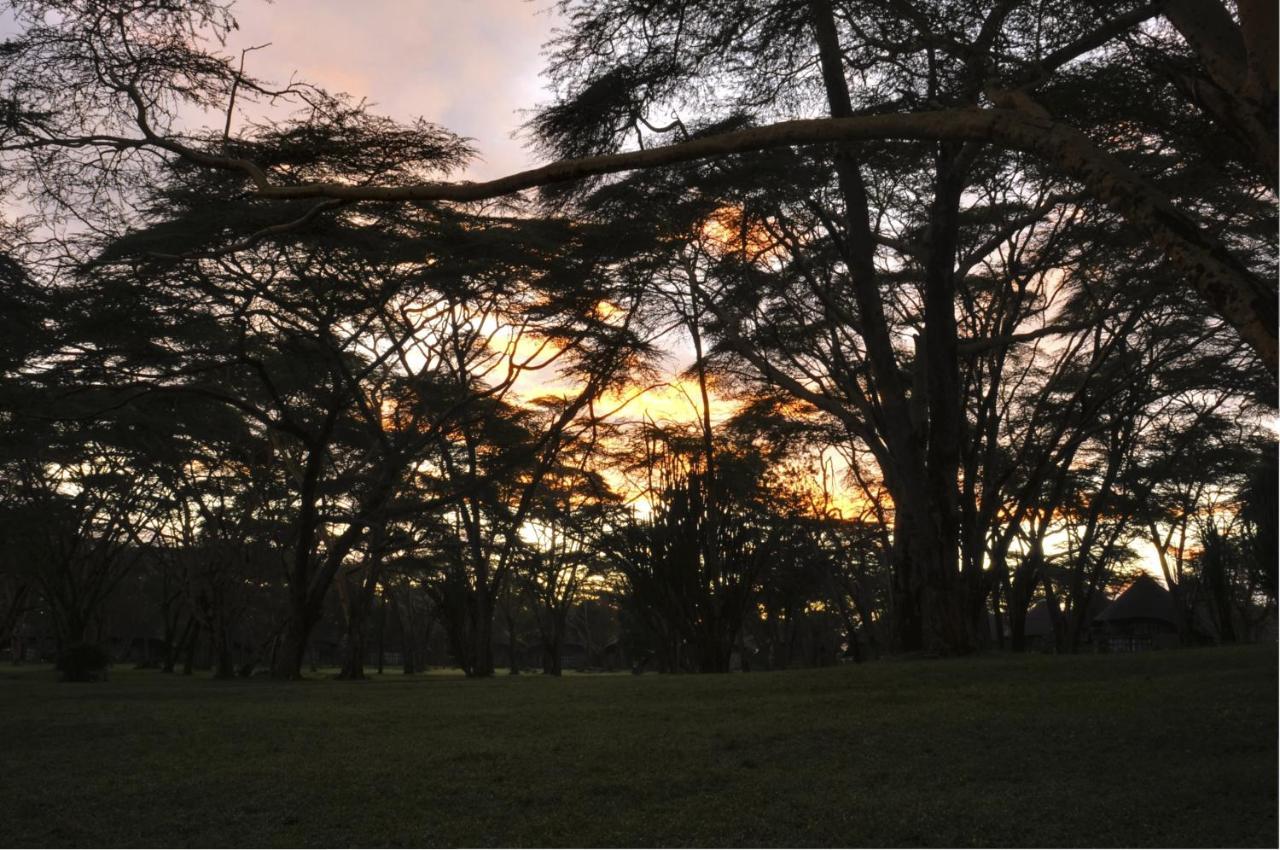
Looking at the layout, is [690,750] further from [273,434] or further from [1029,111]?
[273,434]

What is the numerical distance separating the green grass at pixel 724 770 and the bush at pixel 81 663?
13.0 meters

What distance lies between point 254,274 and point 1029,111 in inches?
442

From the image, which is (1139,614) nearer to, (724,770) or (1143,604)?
(1143,604)

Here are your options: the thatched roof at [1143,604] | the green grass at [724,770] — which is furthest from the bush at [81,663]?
the thatched roof at [1143,604]

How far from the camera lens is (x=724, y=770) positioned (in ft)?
16.2

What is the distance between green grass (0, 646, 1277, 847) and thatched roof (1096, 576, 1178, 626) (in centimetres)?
3148

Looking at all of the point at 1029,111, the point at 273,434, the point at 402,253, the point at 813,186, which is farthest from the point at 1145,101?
the point at 273,434

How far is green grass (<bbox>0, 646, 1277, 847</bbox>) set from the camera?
3961mm

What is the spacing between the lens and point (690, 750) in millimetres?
5484

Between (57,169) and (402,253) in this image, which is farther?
(402,253)

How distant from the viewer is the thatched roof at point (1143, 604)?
36.7 metres

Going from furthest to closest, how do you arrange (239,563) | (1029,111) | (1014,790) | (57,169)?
(239,563), (57,169), (1029,111), (1014,790)

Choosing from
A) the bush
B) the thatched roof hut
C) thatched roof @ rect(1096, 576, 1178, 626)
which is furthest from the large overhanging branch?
thatched roof @ rect(1096, 576, 1178, 626)

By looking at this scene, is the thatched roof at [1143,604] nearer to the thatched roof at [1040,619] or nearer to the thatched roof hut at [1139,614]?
the thatched roof hut at [1139,614]
